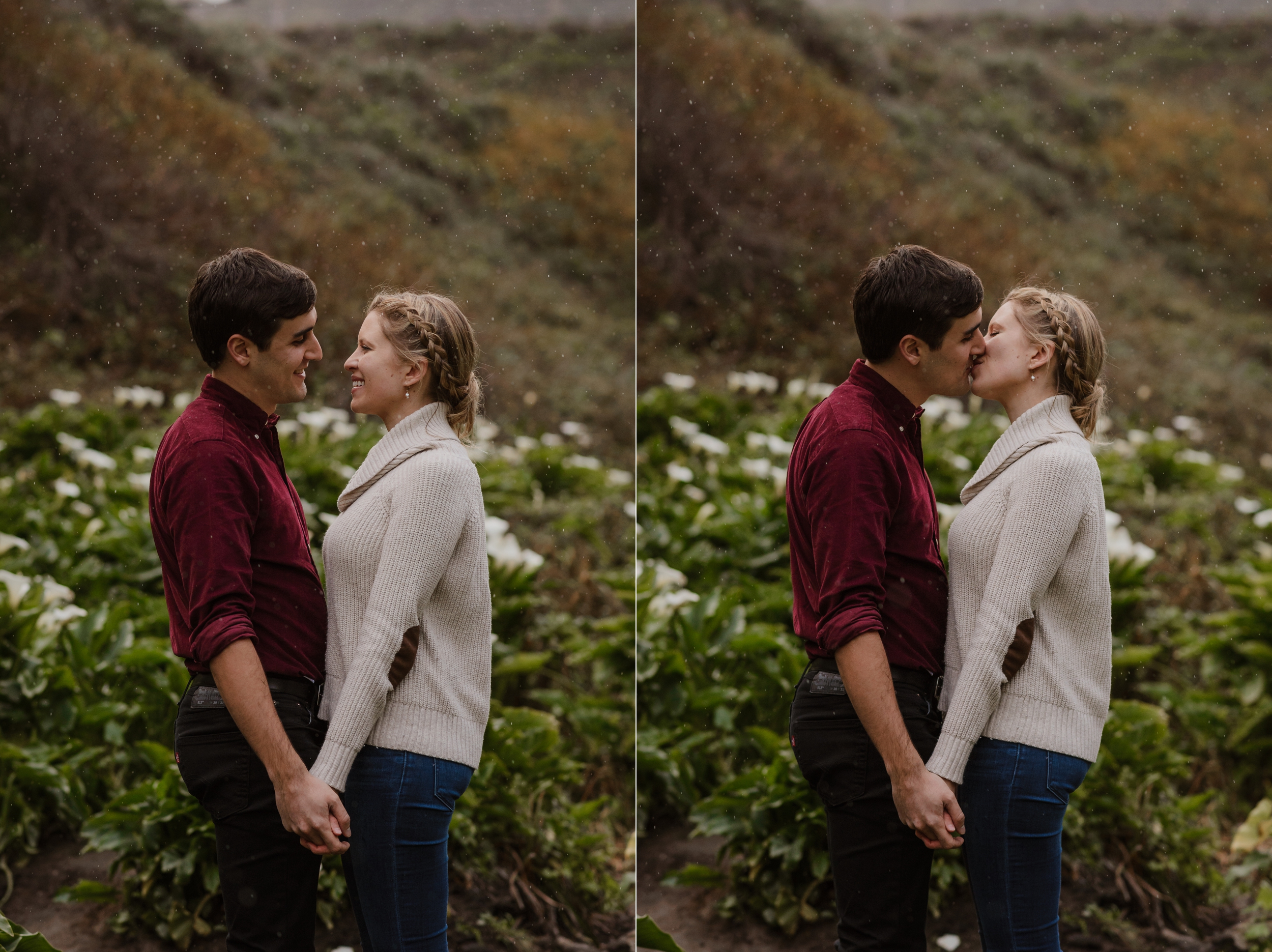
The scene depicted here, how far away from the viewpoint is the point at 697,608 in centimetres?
302

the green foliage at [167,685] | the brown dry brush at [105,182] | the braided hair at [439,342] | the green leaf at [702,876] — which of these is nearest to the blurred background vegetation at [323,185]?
the brown dry brush at [105,182]

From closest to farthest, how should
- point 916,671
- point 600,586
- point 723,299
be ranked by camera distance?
point 916,671 → point 600,586 → point 723,299

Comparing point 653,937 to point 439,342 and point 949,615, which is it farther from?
point 439,342

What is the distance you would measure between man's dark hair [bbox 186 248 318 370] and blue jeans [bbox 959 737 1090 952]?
116cm

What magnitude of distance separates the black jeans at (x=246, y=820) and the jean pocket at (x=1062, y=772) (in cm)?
102

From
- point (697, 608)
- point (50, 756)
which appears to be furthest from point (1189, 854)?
point (50, 756)

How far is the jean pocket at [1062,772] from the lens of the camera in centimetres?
159

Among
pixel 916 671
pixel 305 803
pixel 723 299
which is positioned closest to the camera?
pixel 305 803

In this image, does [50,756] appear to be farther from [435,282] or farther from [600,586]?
[435,282]

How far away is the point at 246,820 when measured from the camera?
157 centimetres

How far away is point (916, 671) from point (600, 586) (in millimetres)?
1952

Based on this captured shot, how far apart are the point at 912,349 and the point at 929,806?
0.64m

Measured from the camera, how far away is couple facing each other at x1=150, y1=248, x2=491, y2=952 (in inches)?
60.6

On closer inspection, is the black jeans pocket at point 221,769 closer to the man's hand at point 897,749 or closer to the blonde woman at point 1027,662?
the man's hand at point 897,749
